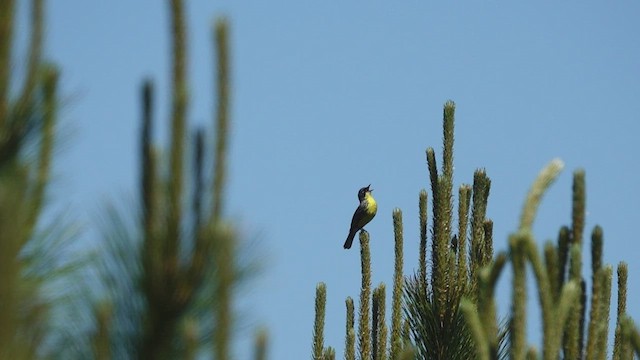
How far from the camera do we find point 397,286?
6.34 meters

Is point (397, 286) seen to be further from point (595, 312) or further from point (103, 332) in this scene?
point (103, 332)

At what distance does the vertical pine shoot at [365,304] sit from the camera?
253 inches

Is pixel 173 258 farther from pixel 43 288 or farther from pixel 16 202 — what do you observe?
pixel 43 288

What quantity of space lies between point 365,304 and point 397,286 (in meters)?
0.23

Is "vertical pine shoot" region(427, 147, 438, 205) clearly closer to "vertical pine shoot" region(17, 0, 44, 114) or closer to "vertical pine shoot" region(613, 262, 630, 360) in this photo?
"vertical pine shoot" region(613, 262, 630, 360)

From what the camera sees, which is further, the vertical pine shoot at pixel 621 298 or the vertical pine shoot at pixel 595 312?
the vertical pine shoot at pixel 621 298

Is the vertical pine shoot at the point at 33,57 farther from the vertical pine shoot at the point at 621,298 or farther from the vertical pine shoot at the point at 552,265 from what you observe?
the vertical pine shoot at the point at 621,298

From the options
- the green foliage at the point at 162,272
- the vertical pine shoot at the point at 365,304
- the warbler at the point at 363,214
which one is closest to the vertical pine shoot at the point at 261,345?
the green foliage at the point at 162,272

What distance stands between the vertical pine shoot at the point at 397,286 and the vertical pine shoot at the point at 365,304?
17 cm

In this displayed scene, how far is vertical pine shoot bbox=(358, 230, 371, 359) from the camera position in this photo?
6430 millimetres

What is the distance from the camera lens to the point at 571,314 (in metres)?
3.32

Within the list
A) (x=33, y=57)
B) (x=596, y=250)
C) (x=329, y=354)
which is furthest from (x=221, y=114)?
(x=329, y=354)

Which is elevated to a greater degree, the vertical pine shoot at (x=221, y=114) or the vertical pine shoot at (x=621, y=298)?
the vertical pine shoot at (x=621, y=298)

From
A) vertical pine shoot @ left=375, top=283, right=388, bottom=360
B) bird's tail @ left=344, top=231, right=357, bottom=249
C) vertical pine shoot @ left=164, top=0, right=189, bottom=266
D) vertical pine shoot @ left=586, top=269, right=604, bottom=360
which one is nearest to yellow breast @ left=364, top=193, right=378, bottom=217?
bird's tail @ left=344, top=231, right=357, bottom=249
